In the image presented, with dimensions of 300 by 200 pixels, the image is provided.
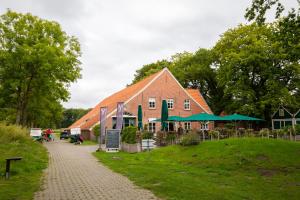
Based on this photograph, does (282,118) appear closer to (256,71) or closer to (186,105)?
(256,71)

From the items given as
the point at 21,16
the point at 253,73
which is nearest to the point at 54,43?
the point at 21,16

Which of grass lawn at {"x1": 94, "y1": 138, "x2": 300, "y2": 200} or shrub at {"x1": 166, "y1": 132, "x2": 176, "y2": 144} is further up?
shrub at {"x1": 166, "y1": 132, "x2": 176, "y2": 144}

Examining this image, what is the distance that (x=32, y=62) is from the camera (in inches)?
1326

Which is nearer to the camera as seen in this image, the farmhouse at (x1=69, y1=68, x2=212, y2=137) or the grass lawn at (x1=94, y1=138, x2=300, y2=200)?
the grass lawn at (x1=94, y1=138, x2=300, y2=200)

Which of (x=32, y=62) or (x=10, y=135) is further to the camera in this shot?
(x=32, y=62)

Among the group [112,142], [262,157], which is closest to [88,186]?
[262,157]

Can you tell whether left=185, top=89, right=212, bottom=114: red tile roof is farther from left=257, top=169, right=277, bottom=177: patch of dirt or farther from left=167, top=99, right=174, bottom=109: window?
left=257, top=169, right=277, bottom=177: patch of dirt

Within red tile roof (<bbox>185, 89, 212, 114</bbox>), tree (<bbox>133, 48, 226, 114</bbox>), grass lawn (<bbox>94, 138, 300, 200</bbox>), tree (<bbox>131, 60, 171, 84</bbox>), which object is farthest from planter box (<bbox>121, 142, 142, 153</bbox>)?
tree (<bbox>131, 60, 171, 84</bbox>)

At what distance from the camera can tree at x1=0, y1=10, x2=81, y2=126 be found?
33562 millimetres

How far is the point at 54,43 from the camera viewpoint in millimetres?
36688

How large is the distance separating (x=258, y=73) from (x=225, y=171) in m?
28.1

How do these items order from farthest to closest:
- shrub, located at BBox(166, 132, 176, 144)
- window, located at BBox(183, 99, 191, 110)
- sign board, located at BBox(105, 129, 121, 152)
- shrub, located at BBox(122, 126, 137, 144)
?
1. window, located at BBox(183, 99, 191, 110)
2. shrub, located at BBox(166, 132, 176, 144)
3. sign board, located at BBox(105, 129, 121, 152)
4. shrub, located at BBox(122, 126, 137, 144)

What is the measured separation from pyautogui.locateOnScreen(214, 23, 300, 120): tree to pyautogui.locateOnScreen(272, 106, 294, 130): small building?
3508mm

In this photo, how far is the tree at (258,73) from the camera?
35375mm
